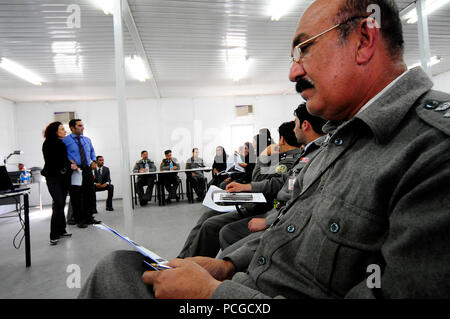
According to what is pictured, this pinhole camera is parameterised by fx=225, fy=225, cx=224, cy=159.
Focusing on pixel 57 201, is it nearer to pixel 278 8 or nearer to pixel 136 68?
pixel 136 68

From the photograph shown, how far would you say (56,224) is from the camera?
316cm

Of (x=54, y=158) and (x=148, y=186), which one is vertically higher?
(x=54, y=158)

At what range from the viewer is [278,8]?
3562mm

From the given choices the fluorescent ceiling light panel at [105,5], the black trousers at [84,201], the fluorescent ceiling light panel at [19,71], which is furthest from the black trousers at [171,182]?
the fluorescent ceiling light panel at [19,71]

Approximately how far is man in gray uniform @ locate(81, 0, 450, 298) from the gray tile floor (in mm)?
1780

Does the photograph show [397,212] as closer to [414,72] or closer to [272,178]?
[414,72]

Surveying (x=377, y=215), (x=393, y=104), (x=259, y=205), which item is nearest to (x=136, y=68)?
(x=259, y=205)

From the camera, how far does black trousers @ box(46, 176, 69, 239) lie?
307cm

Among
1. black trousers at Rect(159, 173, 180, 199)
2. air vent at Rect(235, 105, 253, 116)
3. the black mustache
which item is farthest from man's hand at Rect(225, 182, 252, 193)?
air vent at Rect(235, 105, 253, 116)

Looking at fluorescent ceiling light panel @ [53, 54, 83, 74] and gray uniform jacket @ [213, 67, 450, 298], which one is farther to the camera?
fluorescent ceiling light panel @ [53, 54, 83, 74]

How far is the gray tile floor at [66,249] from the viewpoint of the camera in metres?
1.97

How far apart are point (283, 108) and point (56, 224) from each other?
299 inches

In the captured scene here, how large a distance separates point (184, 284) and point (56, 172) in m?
3.35

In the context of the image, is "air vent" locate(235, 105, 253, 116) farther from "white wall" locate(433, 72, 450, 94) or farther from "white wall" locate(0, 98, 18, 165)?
"white wall" locate(0, 98, 18, 165)
